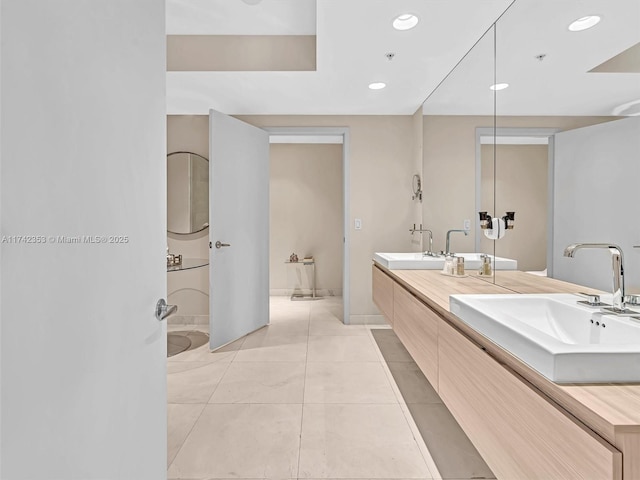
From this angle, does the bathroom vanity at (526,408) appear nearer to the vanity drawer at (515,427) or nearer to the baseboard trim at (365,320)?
the vanity drawer at (515,427)

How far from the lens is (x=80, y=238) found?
669 millimetres

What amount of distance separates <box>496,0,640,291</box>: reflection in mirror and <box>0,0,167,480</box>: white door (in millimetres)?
1446

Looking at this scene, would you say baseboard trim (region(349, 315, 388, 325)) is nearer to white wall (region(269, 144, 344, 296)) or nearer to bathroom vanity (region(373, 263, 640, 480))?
white wall (region(269, 144, 344, 296))

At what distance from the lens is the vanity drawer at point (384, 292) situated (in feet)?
8.77

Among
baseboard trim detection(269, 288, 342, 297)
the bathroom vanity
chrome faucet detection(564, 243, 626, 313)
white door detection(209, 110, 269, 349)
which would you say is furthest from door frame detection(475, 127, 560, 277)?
baseboard trim detection(269, 288, 342, 297)

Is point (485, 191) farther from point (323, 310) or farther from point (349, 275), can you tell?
point (323, 310)

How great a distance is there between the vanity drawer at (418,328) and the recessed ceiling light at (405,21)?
1554 mm

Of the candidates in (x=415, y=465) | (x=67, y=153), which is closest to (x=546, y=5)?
(x=67, y=153)

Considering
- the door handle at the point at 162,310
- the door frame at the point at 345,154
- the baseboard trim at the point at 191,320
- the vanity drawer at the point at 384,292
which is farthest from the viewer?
the baseboard trim at the point at 191,320

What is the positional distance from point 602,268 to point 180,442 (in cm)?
198

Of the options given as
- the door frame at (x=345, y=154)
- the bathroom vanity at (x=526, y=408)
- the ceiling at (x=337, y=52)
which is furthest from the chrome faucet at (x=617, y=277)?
the door frame at (x=345, y=154)

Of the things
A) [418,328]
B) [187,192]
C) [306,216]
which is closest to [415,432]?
[418,328]

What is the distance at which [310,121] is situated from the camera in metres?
3.77

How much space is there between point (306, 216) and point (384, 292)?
2.75 meters
